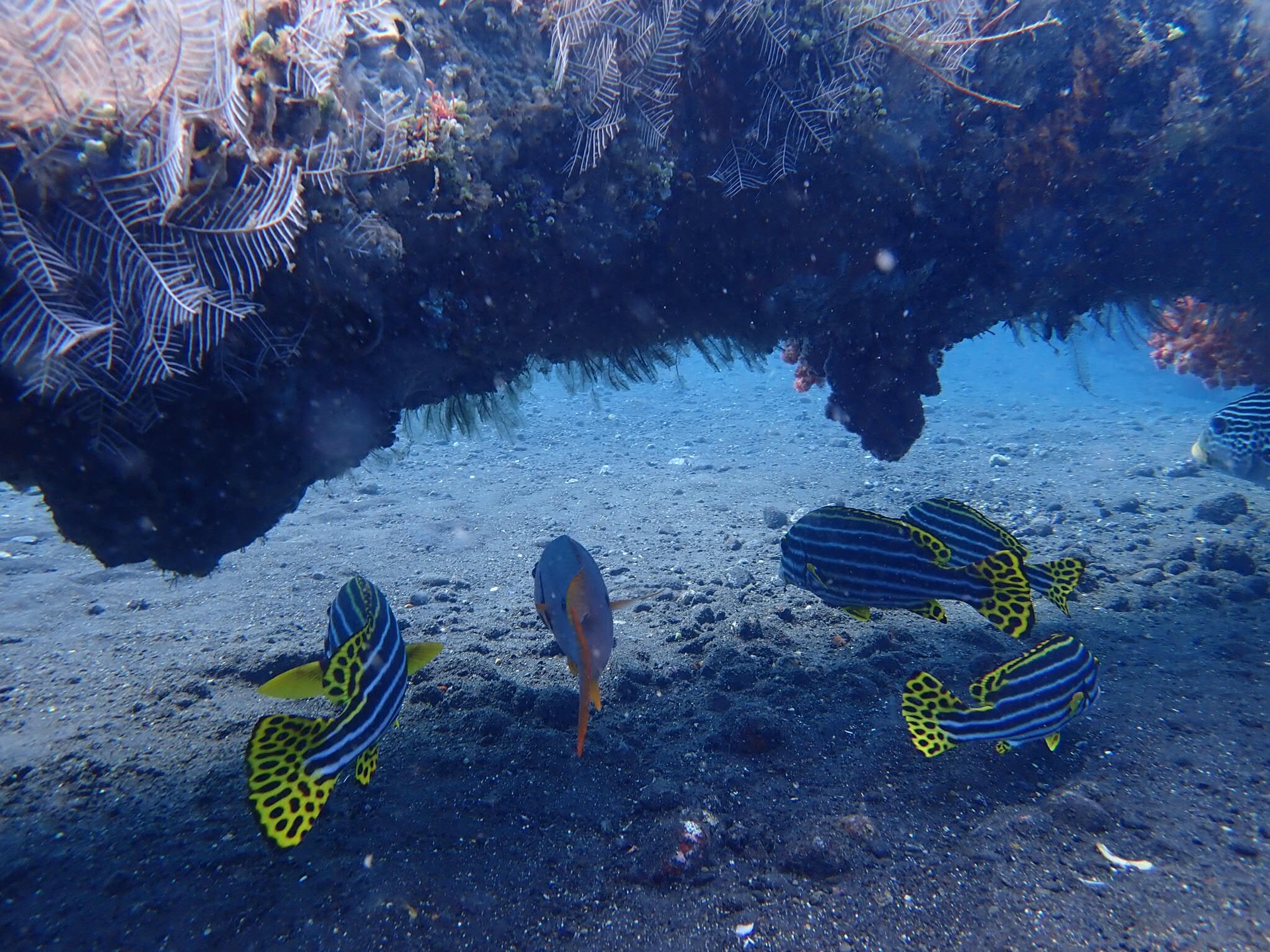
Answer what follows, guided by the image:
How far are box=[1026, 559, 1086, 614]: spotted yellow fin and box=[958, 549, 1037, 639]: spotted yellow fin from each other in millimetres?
463

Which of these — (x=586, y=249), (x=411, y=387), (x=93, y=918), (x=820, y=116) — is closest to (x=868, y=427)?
(x=820, y=116)

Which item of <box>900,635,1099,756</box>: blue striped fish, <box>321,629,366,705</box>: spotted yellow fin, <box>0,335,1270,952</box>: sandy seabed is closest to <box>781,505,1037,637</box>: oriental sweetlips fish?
<box>900,635,1099,756</box>: blue striped fish

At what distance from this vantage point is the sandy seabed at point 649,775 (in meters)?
2.59

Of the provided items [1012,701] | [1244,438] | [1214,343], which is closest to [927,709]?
[1012,701]

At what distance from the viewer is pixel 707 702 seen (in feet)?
14.0

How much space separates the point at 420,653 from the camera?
3.14 m

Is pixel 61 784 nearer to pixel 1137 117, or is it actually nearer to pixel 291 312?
pixel 291 312

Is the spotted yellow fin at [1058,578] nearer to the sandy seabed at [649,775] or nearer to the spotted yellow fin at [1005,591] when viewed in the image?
the spotted yellow fin at [1005,591]

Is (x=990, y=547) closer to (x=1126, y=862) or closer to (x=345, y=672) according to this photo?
(x=1126, y=862)

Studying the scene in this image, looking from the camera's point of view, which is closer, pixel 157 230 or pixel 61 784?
pixel 157 230

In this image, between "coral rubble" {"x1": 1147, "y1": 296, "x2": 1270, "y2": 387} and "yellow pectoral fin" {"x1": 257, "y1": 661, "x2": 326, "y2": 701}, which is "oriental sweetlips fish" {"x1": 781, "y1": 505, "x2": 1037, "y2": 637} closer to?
"yellow pectoral fin" {"x1": 257, "y1": 661, "x2": 326, "y2": 701}

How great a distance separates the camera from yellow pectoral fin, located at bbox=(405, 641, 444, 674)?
10.1 feet

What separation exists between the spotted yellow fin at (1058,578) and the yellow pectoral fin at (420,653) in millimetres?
3643

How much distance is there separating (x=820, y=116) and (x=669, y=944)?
4.65m
